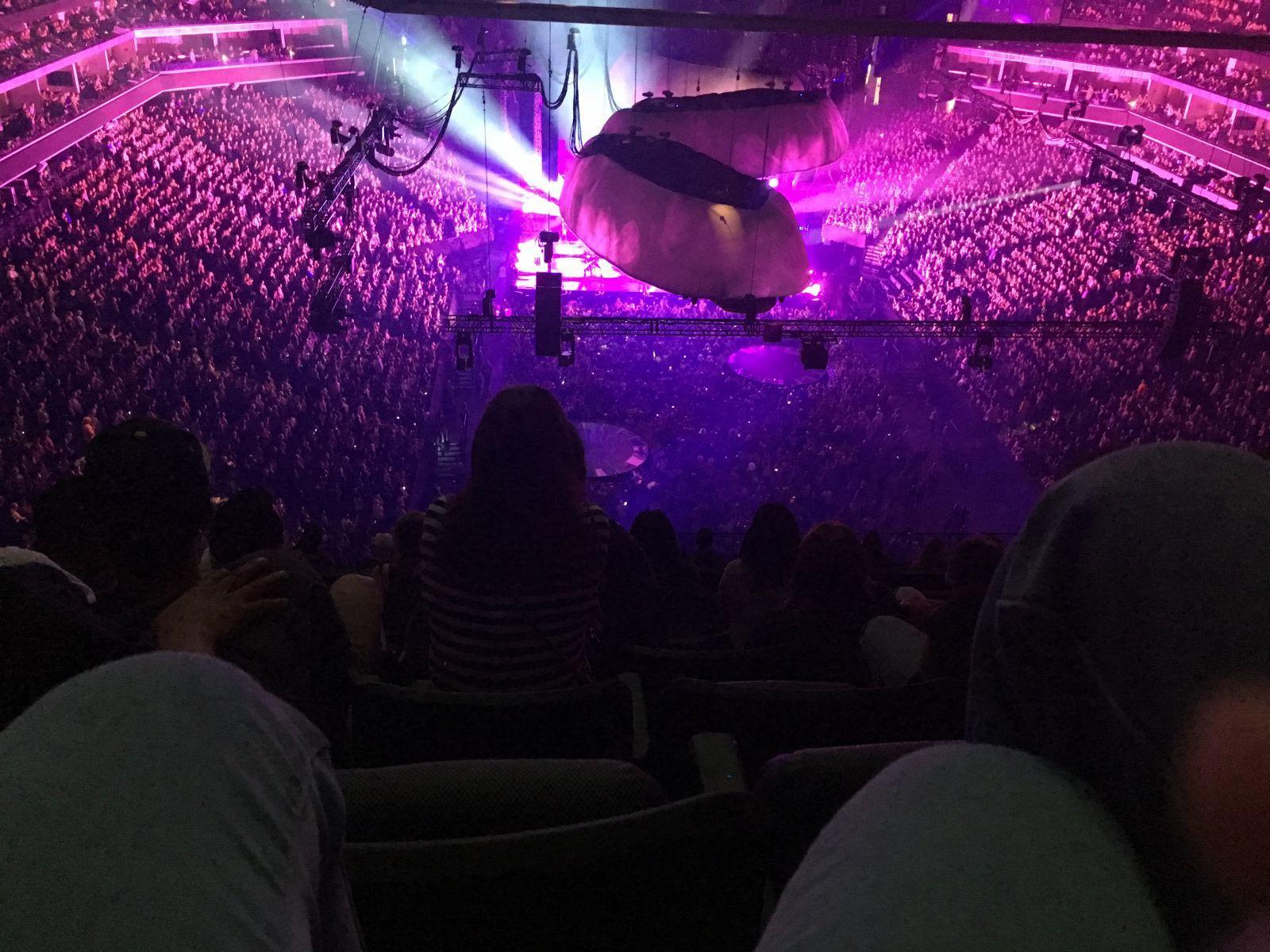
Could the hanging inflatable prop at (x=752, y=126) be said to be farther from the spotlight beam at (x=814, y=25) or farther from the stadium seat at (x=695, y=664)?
the stadium seat at (x=695, y=664)

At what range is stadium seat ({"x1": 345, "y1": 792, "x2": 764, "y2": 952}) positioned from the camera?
800 mm

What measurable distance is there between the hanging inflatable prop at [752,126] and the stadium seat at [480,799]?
1006 cm

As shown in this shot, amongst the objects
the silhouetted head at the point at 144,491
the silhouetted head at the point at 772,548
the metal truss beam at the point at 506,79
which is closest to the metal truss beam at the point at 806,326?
the metal truss beam at the point at 506,79

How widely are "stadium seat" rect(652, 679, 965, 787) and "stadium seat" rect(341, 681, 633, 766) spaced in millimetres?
165

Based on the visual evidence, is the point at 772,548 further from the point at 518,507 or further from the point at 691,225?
the point at 691,225

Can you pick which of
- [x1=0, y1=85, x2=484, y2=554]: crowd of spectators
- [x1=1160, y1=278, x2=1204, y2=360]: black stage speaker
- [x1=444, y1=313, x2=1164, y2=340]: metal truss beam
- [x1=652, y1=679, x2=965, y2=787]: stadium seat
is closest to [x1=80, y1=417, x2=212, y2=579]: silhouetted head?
[x1=652, y1=679, x2=965, y2=787]: stadium seat

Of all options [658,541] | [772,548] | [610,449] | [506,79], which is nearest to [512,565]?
[772,548]

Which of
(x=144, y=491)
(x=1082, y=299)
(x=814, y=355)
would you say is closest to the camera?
(x=144, y=491)

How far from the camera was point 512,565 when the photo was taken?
1.75 meters

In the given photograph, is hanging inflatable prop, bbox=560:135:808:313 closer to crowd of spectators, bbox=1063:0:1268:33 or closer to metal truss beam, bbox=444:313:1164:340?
metal truss beam, bbox=444:313:1164:340

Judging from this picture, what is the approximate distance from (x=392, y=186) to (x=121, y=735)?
16172 mm

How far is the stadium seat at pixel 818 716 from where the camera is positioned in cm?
137

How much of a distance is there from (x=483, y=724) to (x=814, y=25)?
11.0ft

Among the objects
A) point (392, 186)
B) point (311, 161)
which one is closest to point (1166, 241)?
point (392, 186)
